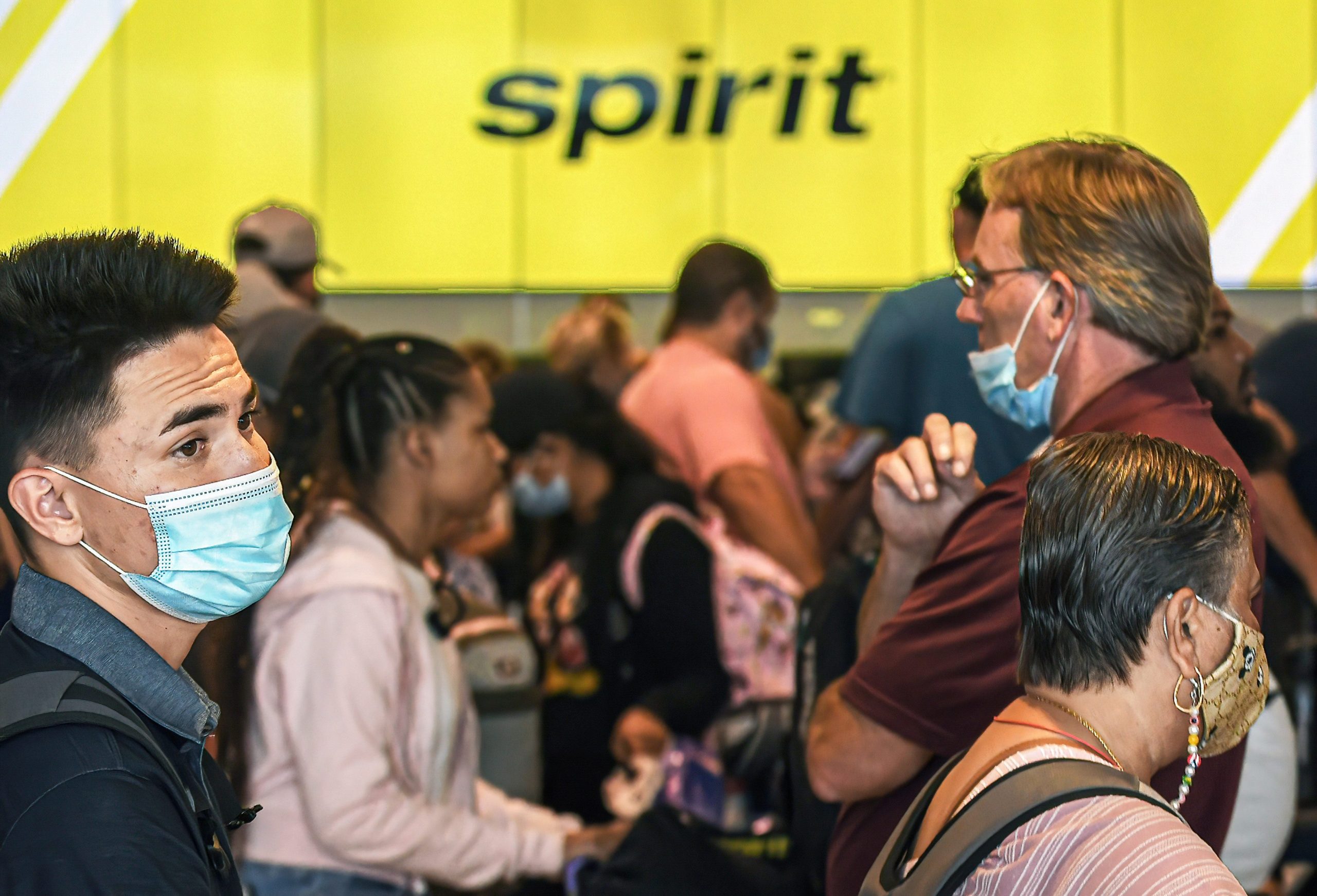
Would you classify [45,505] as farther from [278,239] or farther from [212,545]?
[278,239]

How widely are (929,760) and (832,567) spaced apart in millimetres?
833

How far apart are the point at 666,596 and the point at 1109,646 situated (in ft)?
6.17

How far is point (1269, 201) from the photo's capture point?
8258 millimetres

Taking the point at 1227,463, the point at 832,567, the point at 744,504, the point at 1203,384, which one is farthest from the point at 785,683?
the point at 1227,463

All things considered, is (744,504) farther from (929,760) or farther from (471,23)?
(471,23)

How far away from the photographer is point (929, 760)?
6.10 feet

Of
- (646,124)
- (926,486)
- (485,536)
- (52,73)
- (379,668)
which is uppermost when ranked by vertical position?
(52,73)

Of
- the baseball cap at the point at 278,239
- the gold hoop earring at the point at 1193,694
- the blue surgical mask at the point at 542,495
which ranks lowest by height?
the blue surgical mask at the point at 542,495

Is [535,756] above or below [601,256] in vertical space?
below

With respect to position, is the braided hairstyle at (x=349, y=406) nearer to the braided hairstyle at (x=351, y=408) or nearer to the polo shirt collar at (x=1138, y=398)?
the braided hairstyle at (x=351, y=408)

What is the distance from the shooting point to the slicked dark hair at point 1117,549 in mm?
1428

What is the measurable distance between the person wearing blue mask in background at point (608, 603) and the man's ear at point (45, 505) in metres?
1.96

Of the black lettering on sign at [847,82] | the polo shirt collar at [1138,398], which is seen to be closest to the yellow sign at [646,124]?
the black lettering on sign at [847,82]

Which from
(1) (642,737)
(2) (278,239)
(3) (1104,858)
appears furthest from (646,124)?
(3) (1104,858)
